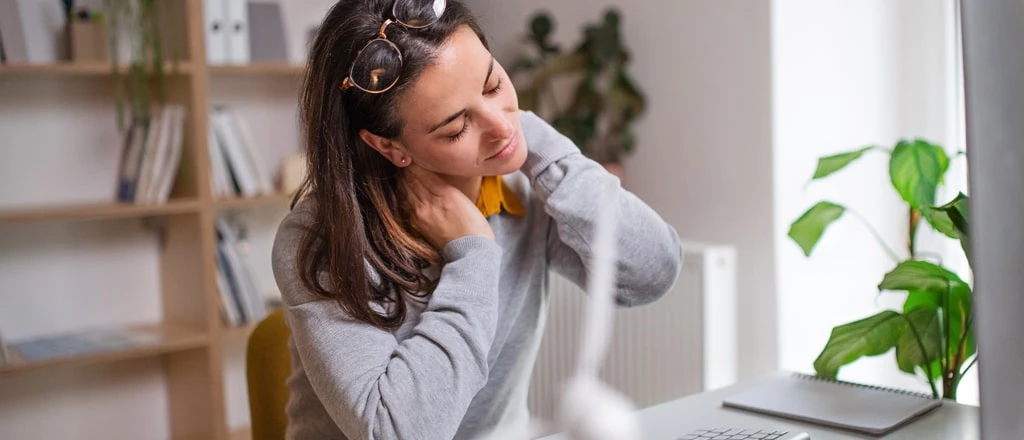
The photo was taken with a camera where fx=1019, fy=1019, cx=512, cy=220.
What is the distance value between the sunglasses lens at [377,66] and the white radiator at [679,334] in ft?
4.18

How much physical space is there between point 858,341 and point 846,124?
3.57 feet

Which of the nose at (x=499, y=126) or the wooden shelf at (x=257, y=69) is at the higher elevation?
the wooden shelf at (x=257, y=69)

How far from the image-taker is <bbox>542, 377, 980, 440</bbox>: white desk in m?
1.15

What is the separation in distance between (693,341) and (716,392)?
3.25ft

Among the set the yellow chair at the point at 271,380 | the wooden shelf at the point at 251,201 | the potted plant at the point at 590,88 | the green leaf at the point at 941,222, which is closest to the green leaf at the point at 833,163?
the green leaf at the point at 941,222

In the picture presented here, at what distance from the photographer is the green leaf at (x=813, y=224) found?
5.25ft

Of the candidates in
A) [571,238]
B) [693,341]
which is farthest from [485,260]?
[693,341]

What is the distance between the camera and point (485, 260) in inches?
48.3

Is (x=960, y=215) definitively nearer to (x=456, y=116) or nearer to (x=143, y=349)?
(x=456, y=116)

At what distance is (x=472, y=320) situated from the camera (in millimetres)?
1173

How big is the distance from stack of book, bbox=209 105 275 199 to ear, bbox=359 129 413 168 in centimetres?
157

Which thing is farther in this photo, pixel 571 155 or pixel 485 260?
pixel 571 155

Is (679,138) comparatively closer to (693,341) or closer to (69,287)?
(693,341)

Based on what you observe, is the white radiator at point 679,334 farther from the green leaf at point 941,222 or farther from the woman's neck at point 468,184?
the woman's neck at point 468,184
